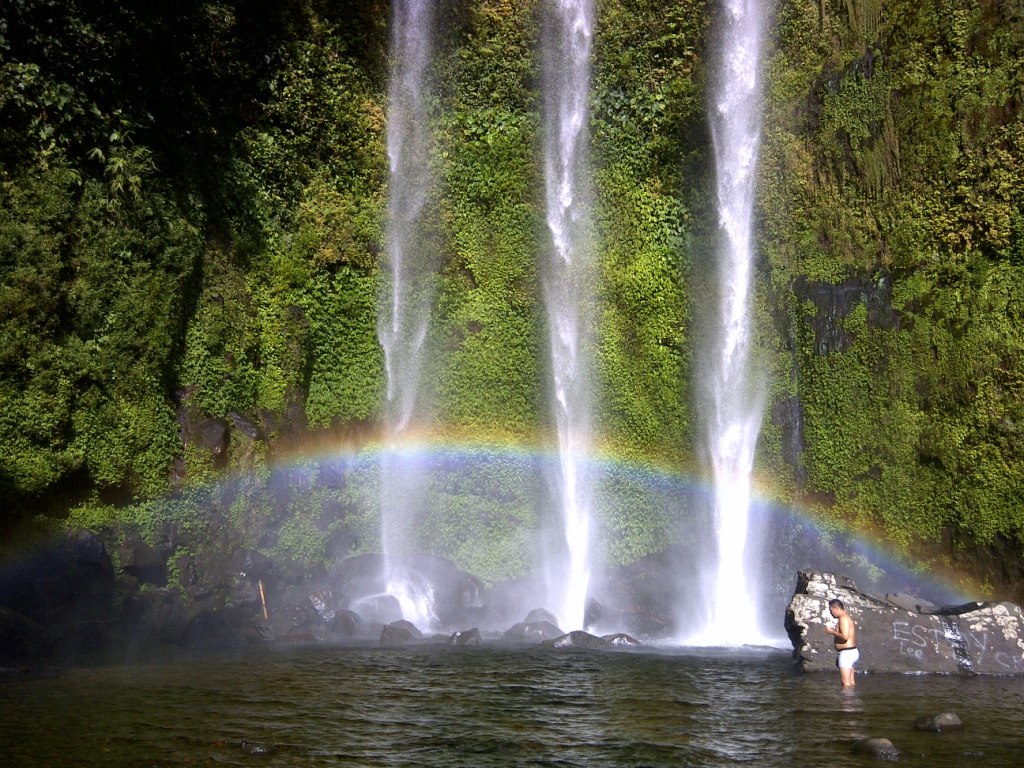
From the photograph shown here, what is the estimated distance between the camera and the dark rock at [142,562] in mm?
15516

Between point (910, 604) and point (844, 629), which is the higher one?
point (910, 604)

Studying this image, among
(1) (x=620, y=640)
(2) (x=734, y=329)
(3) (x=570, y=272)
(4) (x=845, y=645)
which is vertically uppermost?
(3) (x=570, y=272)

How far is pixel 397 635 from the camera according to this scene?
619 inches

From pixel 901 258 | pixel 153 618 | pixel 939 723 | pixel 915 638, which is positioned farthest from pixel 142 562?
pixel 901 258

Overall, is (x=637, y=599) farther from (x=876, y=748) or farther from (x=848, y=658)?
(x=876, y=748)

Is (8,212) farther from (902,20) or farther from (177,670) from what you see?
(902,20)

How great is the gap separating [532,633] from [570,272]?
8610 mm

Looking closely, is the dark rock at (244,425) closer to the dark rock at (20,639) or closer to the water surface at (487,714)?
the dark rock at (20,639)

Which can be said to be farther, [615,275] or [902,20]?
[615,275]

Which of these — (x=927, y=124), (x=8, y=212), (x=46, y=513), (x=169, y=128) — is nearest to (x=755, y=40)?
(x=927, y=124)

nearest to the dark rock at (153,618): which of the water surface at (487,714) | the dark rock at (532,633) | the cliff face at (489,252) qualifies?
the cliff face at (489,252)

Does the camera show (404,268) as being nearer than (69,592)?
No

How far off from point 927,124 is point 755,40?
18.1ft

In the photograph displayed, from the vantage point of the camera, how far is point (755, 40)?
20094 millimetres
